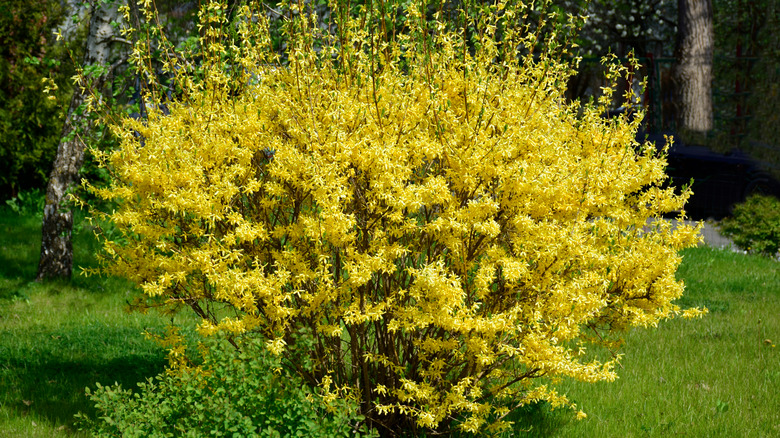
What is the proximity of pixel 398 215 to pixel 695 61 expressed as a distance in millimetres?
10160

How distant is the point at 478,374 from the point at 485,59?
187 cm

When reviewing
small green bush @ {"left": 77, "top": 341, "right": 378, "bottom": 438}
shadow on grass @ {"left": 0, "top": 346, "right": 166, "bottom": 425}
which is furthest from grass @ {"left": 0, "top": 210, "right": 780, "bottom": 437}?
small green bush @ {"left": 77, "top": 341, "right": 378, "bottom": 438}

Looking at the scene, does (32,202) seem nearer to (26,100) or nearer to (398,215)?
(26,100)

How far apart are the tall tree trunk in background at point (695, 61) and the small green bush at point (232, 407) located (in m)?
10.4

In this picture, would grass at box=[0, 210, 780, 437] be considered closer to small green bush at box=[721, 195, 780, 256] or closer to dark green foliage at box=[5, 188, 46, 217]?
small green bush at box=[721, 195, 780, 256]

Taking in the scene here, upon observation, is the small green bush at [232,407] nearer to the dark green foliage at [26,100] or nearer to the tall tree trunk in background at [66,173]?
the tall tree trunk in background at [66,173]

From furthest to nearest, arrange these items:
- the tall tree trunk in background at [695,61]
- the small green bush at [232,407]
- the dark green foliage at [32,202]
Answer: the tall tree trunk in background at [695,61]
the dark green foliage at [32,202]
the small green bush at [232,407]

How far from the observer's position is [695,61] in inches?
481

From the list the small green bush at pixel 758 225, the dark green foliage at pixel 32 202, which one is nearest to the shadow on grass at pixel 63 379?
the dark green foliage at pixel 32 202

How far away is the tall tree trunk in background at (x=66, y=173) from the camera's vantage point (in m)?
7.35

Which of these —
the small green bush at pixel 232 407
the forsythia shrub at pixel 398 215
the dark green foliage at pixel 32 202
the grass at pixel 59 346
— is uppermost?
the forsythia shrub at pixel 398 215

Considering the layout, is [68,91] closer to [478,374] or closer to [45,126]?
[45,126]

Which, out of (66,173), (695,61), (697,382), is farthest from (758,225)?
(66,173)

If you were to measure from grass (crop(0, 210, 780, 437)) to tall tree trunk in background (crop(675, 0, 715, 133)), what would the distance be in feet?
13.4
